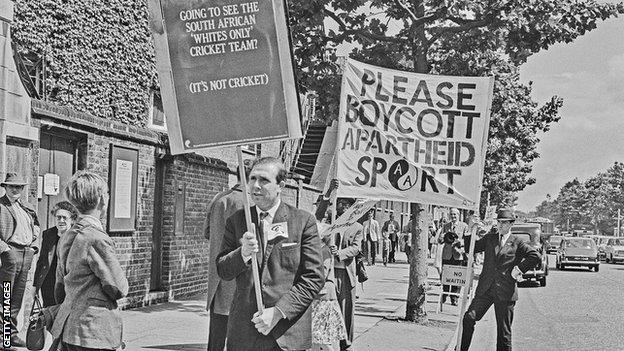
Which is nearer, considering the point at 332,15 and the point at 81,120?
the point at 81,120

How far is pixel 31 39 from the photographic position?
11688 millimetres

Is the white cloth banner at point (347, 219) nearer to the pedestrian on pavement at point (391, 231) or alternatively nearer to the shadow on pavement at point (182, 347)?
the shadow on pavement at point (182, 347)

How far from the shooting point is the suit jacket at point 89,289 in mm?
5258

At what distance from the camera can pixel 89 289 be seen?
5.29 m

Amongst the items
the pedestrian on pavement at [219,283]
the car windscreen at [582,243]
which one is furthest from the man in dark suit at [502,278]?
the car windscreen at [582,243]

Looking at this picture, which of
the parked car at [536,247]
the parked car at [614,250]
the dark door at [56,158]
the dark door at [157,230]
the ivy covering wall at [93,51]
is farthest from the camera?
the parked car at [614,250]

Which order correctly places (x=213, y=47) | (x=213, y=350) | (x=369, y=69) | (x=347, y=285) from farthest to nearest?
(x=369, y=69) < (x=347, y=285) < (x=213, y=350) < (x=213, y=47)

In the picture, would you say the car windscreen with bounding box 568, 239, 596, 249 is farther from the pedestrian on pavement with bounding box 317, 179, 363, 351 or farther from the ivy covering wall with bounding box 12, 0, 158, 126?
the pedestrian on pavement with bounding box 317, 179, 363, 351

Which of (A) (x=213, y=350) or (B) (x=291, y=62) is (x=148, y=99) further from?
(B) (x=291, y=62)

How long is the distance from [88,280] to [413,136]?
632 centimetres

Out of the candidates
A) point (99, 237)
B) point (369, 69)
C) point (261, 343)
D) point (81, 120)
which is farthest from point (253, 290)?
point (81, 120)

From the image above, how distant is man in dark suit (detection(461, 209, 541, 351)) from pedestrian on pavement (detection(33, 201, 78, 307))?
4.41m

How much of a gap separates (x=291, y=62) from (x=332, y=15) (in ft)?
29.7

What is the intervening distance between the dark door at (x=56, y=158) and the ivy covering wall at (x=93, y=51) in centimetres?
64
